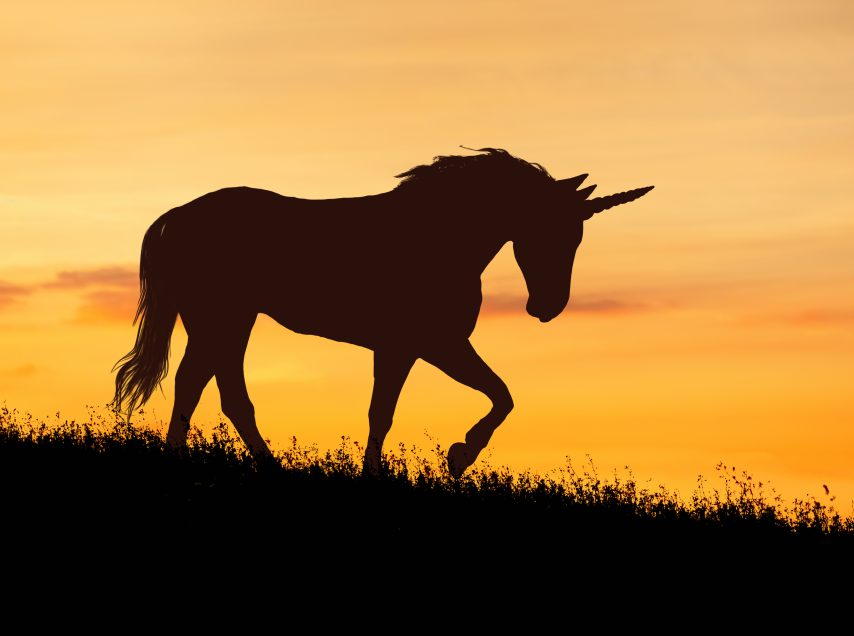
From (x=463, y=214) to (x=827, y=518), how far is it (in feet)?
15.1

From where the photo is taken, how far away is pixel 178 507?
9.34 metres

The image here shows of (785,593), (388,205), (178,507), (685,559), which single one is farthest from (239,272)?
(785,593)

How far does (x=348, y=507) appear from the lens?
9.69m

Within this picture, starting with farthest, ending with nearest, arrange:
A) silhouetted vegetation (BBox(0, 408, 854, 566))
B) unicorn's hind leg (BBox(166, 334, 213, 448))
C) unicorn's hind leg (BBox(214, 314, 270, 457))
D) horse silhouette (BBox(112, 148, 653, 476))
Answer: unicorn's hind leg (BBox(166, 334, 213, 448)) → unicorn's hind leg (BBox(214, 314, 270, 457)) → horse silhouette (BBox(112, 148, 653, 476)) → silhouetted vegetation (BBox(0, 408, 854, 566))

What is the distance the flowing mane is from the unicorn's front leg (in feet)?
5.96

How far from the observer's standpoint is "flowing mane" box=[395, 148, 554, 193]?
12.4 m

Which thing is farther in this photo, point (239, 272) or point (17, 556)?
point (239, 272)

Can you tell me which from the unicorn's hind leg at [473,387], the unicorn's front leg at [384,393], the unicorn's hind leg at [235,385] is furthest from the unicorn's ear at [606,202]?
the unicorn's hind leg at [235,385]

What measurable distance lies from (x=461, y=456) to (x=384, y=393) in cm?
100

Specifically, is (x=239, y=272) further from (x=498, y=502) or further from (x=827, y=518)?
(x=827, y=518)

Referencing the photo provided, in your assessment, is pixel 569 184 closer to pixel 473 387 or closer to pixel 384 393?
pixel 473 387

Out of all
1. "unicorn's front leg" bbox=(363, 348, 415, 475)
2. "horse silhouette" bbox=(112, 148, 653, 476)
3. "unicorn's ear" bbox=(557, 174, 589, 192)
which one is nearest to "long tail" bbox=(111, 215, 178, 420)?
"horse silhouette" bbox=(112, 148, 653, 476)

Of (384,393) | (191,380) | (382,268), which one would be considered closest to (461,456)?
(384,393)

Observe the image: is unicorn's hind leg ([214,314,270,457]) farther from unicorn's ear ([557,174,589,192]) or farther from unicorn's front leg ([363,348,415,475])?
unicorn's ear ([557,174,589,192])
